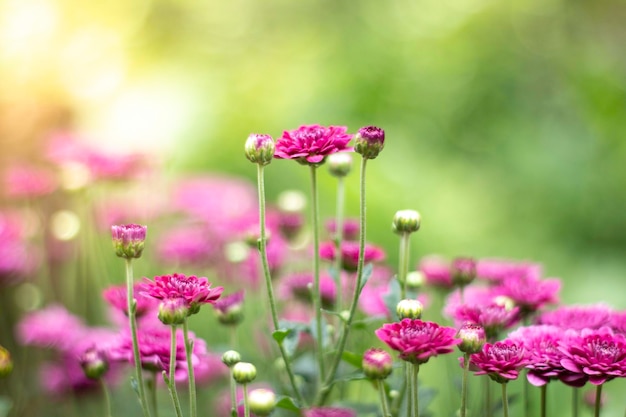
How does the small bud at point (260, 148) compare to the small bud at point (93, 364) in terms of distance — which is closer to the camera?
the small bud at point (260, 148)

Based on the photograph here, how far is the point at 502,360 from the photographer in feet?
2.35

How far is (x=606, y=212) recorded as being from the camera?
7.97 ft

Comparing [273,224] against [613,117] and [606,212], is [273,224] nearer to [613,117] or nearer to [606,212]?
[606,212]

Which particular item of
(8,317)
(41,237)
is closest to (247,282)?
(41,237)

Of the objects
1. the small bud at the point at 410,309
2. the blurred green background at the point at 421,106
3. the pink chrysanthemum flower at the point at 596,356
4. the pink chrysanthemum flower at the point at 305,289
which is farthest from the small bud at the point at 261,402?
the blurred green background at the point at 421,106

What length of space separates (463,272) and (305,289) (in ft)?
0.85

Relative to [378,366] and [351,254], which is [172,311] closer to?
[378,366]

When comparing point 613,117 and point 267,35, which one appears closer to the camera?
point 613,117

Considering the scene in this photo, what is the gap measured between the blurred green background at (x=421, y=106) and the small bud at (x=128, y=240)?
2.57 ft

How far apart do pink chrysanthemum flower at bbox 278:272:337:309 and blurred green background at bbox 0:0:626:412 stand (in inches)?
21.6

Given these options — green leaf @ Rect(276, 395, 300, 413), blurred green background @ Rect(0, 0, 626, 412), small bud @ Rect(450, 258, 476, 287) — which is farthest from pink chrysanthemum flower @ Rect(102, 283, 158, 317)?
blurred green background @ Rect(0, 0, 626, 412)

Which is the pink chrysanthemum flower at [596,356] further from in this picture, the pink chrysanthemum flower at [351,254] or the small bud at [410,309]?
the pink chrysanthemum flower at [351,254]

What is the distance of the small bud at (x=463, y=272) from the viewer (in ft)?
3.26

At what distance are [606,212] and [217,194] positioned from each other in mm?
1414
